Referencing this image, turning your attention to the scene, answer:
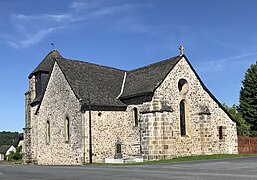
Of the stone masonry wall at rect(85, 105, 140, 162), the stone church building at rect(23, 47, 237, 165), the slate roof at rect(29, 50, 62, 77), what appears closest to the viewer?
the stone church building at rect(23, 47, 237, 165)

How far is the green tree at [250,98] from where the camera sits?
48781mm

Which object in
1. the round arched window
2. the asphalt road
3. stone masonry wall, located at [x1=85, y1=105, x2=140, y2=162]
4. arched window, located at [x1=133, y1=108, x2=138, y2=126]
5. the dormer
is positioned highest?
the dormer

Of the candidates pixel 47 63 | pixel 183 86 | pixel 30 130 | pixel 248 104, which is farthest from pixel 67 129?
pixel 248 104

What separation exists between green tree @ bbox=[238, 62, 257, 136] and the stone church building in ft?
53.8

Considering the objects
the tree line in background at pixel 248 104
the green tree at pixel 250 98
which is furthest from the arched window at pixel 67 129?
the green tree at pixel 250 98

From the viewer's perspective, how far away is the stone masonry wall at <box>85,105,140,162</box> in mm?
29547

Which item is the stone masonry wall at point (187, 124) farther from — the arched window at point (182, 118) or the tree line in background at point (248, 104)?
the tree line in background at point (248, 104)

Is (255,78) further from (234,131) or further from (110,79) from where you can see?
(110,79)

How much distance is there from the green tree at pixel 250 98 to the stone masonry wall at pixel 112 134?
900 inches

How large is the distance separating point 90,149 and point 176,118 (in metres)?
7.36

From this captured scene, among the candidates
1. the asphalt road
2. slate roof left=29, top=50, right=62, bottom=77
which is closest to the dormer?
slate roof left=29, top=50, right=62, bottom=77

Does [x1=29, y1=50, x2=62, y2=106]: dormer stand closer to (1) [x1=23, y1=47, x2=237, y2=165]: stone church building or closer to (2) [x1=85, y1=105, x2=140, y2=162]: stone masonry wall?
(1) [x1=23, y1=47, x2=237, y2=165]: stone church building

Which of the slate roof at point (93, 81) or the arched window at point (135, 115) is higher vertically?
the slate roof at point (93, 81)

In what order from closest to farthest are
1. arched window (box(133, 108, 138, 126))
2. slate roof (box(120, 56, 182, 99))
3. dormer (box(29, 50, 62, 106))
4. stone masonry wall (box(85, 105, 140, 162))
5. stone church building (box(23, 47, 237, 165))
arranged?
stone church building (box(23, 47, 237, 165)), slate roof (box(120, 56, 182, 99)), stone masonry wall (box(85, 105, 140, 162)), arched window (box(133, 108, 138, 126)), dormer (box(29, 50, 62, 106))
